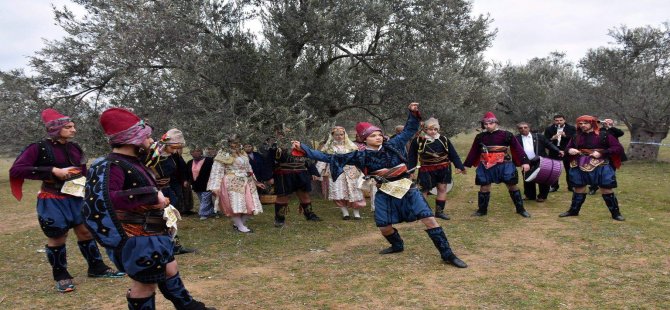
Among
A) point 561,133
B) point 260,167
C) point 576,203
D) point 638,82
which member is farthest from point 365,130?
point 638,82

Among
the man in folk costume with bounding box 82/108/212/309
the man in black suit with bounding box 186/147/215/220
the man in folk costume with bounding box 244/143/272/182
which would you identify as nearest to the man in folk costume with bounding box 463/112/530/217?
the man in folk costume with bounding box 244/143/272/182

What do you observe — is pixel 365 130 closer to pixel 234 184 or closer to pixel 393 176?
pixel 393 176

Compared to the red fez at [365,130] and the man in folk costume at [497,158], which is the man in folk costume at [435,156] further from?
the red fez at [365,130]

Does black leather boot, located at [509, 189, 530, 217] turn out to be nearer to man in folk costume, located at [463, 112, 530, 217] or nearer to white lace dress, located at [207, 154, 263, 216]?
man in folk costume, located at [463, 112, 530, 217]

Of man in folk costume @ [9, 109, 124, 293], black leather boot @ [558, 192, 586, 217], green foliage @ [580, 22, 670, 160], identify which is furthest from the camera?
green foliage @ [580, 22, 670, 160]

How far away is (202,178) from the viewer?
8.49 m

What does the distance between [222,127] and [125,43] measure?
178cm

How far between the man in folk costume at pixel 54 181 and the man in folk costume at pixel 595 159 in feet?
24.0

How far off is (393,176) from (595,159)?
3.96 meters

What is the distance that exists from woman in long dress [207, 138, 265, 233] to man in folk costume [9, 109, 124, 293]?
258 cm

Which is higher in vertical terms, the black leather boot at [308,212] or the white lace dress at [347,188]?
the white lace dress at [347,188]

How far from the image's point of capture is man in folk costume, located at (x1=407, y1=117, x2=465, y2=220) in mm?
8320

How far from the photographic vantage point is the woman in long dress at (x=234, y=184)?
757 cm

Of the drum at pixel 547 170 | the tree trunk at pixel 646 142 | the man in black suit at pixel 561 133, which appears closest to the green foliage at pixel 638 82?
the tree trunk at pixel 646 142
